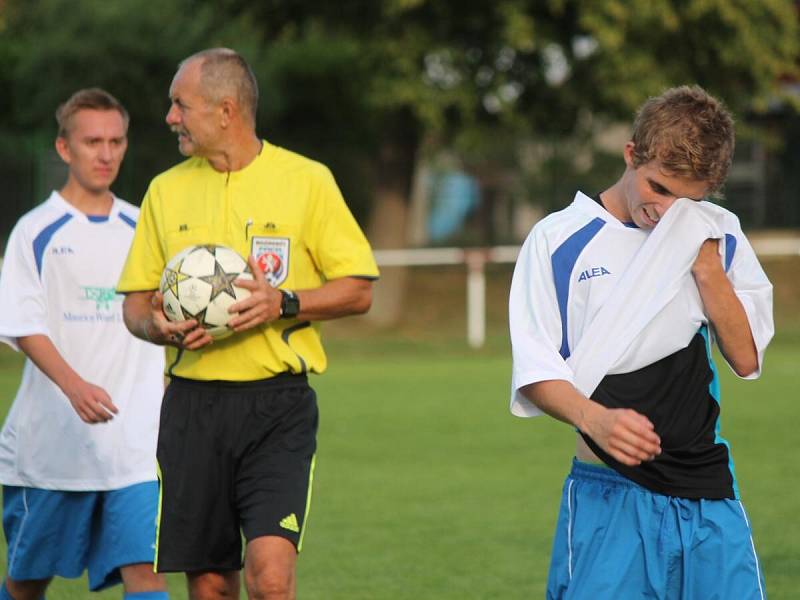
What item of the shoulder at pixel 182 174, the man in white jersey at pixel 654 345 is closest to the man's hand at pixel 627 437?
the man in white jersey at pixel 654 345

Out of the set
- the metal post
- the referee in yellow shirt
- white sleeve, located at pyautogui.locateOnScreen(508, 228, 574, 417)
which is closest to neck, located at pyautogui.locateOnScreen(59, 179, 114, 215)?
the referee in yellow shirt

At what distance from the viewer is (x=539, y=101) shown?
2608cm

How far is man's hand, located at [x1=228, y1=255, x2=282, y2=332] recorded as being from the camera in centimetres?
491

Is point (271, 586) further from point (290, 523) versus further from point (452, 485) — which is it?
point (452, 485)

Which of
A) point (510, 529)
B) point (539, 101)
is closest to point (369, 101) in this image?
point (539, 101)

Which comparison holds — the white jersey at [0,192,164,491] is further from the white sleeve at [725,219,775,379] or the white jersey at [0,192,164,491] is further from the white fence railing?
the white fence railing

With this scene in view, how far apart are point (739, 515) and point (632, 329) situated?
59cm

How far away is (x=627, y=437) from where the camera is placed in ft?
11.8

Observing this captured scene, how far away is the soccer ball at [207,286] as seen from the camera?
492 centimetres

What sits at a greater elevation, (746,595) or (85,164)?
(85,164)

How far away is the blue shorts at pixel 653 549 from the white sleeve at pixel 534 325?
0.34 metres

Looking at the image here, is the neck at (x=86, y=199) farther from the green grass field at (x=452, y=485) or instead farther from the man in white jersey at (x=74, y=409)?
the green grass field at (x=452, y=485)

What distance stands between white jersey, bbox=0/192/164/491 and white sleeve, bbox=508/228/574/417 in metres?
2.48

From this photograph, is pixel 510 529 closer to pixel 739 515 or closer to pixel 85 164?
pixel 85 164
